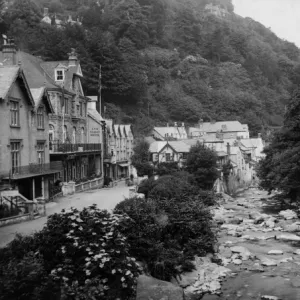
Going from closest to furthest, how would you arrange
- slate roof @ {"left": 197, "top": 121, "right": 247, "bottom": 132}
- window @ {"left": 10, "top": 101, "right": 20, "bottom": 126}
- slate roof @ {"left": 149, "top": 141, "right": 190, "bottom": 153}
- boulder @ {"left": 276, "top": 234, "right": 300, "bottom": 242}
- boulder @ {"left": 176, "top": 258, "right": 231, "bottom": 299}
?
boulder @ {"left": 176, "top": 258, "right": 231, "bottom": 299} → window @ {"left": 10, "top": 101, "right": 20, "bottom": 126} → boulder @ {"left": 276, "top": 234, "right": 300, "bottom": 242} → slate roof @ {"left": 149, "top": 141, "right": 190, "bottom": 153} → slate roof @ {"left": 197, "top": 121, "right": 247, "bottom": 132}

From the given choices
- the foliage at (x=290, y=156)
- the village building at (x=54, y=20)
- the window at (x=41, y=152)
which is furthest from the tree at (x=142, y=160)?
→ the village building at (x=54, y=20)

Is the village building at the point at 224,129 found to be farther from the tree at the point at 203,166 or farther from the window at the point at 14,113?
the window at the point at 14,113

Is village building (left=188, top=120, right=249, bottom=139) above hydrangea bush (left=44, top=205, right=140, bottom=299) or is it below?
above

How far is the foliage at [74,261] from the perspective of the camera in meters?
13.0

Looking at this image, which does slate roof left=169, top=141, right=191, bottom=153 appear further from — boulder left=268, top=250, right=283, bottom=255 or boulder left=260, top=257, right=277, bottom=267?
boulder left=260, top=257, right=277, bottom=267

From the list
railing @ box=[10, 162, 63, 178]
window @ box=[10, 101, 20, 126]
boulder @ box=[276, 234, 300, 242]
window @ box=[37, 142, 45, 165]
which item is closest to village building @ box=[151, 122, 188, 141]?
window @ box=[37, 142, 45, 165]

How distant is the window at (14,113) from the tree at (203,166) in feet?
77.0

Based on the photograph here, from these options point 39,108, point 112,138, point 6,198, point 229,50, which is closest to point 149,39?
point 229,50

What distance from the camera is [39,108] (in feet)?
112

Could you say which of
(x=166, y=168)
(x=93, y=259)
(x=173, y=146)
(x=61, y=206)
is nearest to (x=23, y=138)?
(x=61, y=206)

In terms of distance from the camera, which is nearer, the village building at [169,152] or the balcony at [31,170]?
the balcony at [31,170]

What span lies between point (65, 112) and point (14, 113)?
13.3m

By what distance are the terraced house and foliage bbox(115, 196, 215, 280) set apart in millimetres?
16413

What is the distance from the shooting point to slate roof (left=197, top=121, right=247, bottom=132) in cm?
9831
